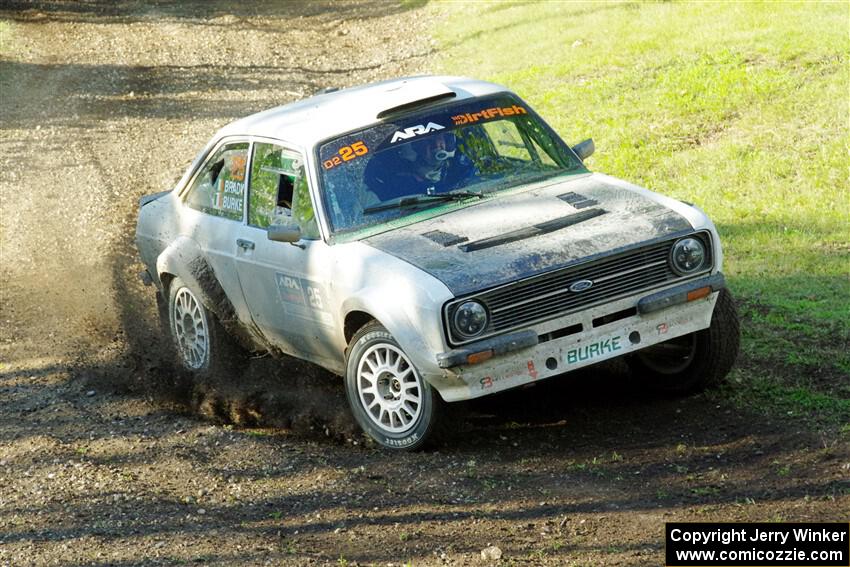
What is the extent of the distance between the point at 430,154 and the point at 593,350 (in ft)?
5.84

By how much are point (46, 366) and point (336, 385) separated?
253cm

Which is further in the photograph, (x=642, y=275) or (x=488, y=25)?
(x=488, y=25)

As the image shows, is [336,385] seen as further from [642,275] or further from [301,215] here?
[642,275]

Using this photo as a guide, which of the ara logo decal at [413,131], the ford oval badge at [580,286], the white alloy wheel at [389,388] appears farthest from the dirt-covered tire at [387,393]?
the ara logo decal at [413,131]

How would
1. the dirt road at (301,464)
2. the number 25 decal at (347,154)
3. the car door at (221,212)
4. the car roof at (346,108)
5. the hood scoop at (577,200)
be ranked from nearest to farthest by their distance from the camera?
the dirt road at (301,464) < the hood scoop at (577,200) < the number 25 decal at (347,154) < the car roof at (346,108) < the car door at (221,212)

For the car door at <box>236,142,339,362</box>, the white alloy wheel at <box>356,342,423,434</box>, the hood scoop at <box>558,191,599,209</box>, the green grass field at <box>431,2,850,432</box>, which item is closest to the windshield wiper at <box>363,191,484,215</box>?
the car door at <box>236,142,339,362</box>

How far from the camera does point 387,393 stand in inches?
282

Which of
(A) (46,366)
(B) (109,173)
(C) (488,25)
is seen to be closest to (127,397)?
(A) (46,366)

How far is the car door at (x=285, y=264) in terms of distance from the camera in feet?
25.0

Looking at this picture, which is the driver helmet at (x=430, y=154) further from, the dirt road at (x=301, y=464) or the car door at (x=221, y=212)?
the dirt road at (x=301, y=464)

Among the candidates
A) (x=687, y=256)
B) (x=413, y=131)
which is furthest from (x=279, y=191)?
(x=687, y=256)

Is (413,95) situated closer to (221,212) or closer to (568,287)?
(221,212)

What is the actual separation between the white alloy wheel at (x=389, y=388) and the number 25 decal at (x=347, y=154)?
4.36ft

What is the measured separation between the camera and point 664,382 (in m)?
7.88
